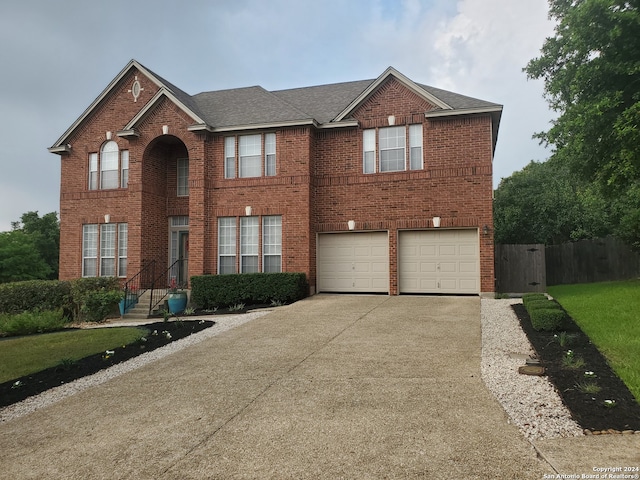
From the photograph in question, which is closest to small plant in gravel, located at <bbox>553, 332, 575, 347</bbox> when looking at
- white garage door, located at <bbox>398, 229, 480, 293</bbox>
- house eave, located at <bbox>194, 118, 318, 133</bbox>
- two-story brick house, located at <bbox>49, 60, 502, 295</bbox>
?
two-story brick house, located at <bbox>49, 60, 502, 295</bbox>

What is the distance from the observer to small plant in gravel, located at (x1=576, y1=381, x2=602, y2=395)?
513 centimetres

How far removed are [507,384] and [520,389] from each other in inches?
9.0

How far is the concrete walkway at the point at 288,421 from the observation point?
3.85m

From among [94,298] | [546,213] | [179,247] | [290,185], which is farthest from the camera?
[546,213]

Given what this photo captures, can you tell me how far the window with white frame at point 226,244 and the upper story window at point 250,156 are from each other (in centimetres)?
177

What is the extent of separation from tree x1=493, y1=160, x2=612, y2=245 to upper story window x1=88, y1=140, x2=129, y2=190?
22.4 metres

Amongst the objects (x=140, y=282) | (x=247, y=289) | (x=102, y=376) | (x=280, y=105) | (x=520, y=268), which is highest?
(x=280, y=105)

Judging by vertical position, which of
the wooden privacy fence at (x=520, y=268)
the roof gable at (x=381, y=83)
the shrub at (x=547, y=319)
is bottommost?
the shrub at (x=547, y=319)

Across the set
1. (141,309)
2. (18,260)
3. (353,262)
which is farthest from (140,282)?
(18,260)

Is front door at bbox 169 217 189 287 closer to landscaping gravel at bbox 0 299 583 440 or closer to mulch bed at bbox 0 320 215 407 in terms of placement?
mulch bed at bbox 0 320 215 407

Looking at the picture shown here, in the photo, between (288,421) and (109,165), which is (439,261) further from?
(109,165)

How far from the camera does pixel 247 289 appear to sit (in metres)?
14.7

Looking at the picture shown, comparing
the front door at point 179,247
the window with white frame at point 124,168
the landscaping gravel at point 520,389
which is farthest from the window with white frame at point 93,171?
the landscaping gravel at point 520,389

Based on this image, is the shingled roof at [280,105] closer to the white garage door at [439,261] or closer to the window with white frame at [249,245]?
the window with white frame at [249,245]
